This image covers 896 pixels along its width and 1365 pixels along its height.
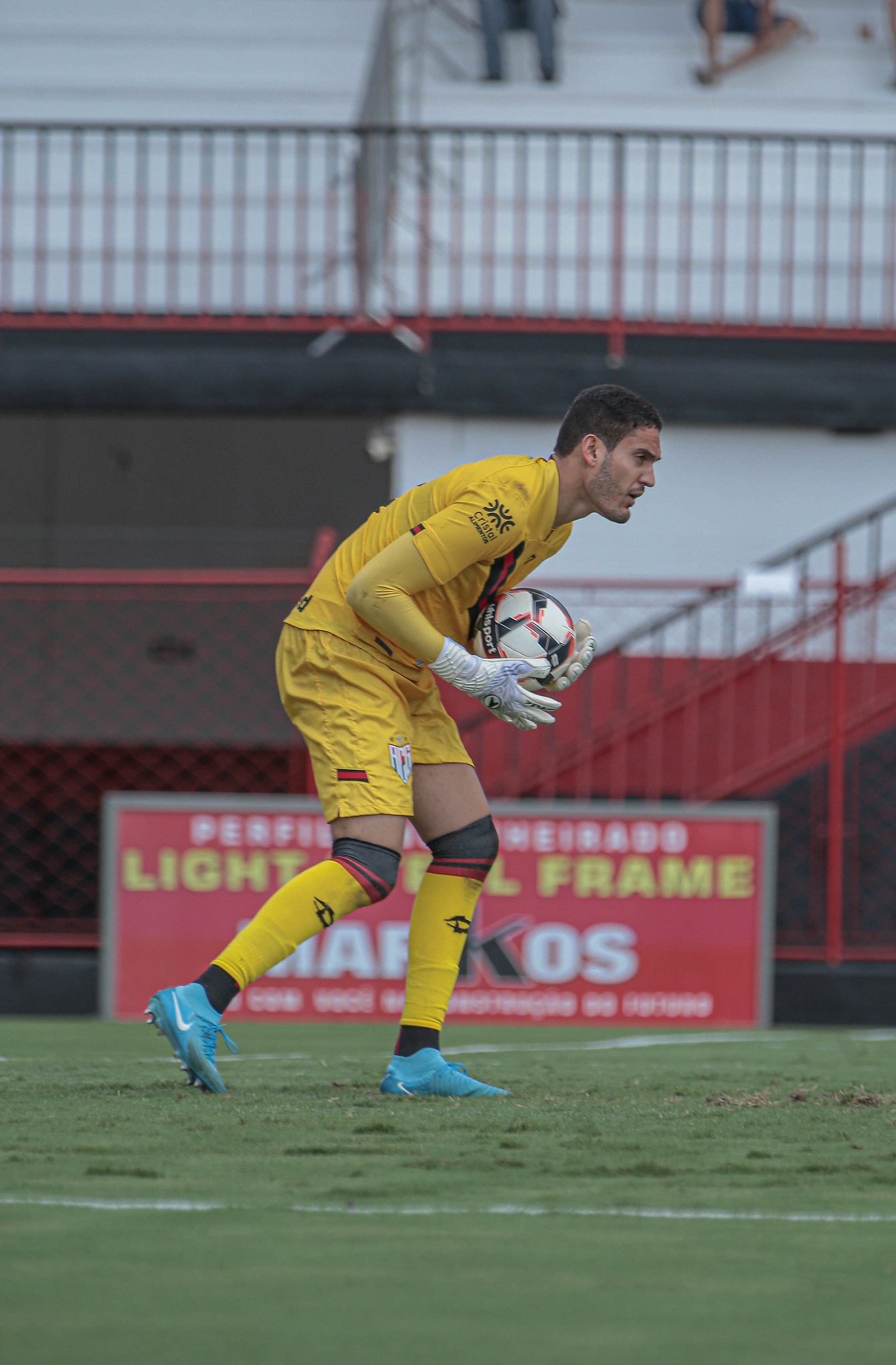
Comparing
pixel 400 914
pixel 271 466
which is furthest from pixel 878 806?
pixel 271 466

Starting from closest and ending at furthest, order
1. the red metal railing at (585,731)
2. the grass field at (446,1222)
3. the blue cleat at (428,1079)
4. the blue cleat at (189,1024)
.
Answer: the grass field at (446,1222) < the blue cleat at (189,1024) < the blue cleat at (428,1079) < the red metal railing at (585,731)

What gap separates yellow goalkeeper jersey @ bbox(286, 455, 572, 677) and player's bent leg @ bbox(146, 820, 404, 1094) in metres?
0.56

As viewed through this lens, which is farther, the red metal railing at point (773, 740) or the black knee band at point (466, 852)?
the red metal railing at point (773, 740)

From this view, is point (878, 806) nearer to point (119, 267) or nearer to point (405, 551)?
point (405, 551)

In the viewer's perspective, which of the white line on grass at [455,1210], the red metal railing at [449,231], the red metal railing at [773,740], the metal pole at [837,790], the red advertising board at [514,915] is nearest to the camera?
the white line on grass at [455,1210]

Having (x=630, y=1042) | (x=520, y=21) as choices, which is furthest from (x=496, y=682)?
(x=520, y=21)

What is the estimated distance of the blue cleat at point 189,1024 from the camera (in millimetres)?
4039

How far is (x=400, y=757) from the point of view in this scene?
436 centimetres

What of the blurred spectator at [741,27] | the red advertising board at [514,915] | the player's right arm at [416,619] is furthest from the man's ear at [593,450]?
the blurred spectator at [741,27]

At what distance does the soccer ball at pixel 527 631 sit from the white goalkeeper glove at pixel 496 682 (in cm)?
10

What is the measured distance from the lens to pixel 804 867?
927 cm

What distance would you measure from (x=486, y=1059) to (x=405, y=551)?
87.3 inches

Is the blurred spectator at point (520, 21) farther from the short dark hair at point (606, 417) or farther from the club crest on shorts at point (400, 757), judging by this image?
the club crest on shorts at point (400, 757)

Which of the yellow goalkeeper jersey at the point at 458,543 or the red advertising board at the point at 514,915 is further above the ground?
the yellow goalkeeper jersey at the point at 458,543
